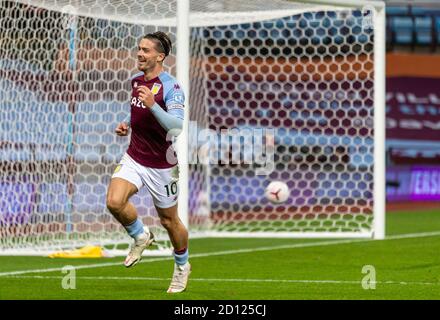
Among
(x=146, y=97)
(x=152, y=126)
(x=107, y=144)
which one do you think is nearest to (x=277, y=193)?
(x=107, y=144)

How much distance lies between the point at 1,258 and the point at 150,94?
411cm

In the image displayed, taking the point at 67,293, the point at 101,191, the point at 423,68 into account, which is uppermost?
the point at 423,68

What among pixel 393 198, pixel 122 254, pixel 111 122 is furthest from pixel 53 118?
pixel 393 198

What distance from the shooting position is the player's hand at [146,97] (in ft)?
27.5

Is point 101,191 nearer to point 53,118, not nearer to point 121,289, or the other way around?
point 53,118

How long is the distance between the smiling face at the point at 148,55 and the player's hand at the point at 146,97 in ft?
1.45

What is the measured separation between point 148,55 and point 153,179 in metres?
0.86

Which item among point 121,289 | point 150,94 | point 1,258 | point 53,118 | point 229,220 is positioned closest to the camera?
point 150,94

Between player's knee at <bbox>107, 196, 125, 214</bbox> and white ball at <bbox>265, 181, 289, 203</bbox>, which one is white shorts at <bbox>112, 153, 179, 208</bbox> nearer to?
player's knee at <bbox>107, 196, 125, 214</bbox>

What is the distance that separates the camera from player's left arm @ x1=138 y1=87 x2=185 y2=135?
27.5 ft

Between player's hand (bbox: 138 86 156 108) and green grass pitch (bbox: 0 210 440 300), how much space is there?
129 cm

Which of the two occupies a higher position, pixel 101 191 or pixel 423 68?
pixel 423 68

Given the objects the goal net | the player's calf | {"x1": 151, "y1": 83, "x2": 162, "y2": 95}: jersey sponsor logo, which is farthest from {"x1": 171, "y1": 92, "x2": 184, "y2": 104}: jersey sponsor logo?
the goal net

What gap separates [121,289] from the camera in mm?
9055
